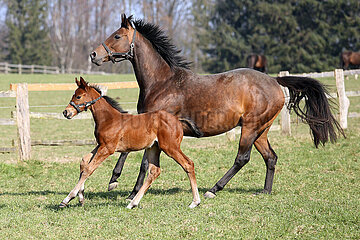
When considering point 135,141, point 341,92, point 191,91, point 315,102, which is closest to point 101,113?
point 135,141

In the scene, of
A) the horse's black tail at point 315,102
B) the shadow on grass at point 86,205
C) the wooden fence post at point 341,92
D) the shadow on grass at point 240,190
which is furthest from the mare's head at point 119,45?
the wooden fence post at point 341,92

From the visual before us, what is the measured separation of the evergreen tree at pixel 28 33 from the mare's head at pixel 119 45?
1550 inches

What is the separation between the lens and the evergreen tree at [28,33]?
43312mm

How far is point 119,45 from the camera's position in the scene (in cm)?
639

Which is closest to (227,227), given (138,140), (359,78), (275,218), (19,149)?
(275,218)

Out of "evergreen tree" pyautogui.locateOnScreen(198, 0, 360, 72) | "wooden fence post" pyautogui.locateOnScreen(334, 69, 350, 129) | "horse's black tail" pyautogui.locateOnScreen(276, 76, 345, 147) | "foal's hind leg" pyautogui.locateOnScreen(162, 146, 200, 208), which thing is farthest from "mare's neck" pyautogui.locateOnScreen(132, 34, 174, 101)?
"evergreen tree" pyautogui.locateOnScreen(198, 0, 360, 72)

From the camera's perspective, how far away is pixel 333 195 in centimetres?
634

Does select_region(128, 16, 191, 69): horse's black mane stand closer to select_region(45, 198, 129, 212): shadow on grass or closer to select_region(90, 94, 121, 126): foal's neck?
select_region(90, 94, 121, 126): foal's neck

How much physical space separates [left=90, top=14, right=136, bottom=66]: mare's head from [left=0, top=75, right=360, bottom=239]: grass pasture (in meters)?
2.07

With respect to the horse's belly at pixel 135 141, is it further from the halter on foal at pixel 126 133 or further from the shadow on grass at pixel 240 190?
the shadow on grass at pixel 240 190

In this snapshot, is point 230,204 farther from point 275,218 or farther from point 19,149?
point 19,149

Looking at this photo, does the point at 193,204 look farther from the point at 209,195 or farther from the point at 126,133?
the point at 126,133

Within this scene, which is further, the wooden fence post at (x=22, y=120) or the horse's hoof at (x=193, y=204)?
the wooden fence post at (x=22, y=120)

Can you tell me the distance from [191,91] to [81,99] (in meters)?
1.67
